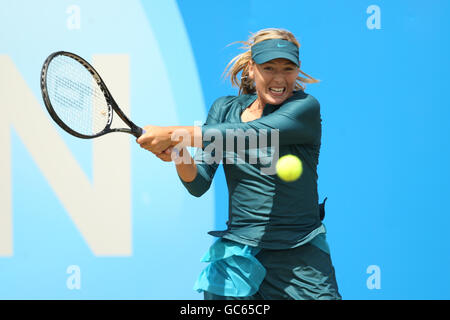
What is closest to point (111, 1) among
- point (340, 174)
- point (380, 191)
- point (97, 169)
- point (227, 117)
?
point (97, 169)

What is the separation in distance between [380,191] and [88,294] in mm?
1709

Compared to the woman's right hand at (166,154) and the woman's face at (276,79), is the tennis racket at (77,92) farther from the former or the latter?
the woman's face at (276,79)

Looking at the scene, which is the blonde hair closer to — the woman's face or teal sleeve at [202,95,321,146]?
the woman's face

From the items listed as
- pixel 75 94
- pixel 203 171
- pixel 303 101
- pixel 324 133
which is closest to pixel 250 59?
pixel 303 101

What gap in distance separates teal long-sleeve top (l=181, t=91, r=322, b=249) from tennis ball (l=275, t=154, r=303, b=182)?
2 cm

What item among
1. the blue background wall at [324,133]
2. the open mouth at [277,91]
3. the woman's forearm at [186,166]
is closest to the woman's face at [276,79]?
the open mouth at [277,91]

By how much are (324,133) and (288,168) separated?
1189mm

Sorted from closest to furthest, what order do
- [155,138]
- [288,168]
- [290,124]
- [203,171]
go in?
[155,138], [290,124], [288,168], [203,171]

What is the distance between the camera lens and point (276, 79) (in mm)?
1908

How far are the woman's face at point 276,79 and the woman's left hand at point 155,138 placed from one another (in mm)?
423

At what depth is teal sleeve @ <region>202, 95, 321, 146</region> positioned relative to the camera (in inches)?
67.6

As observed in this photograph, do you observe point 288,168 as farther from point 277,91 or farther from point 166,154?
point 166,154

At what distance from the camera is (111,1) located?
Answer: 3.03 m

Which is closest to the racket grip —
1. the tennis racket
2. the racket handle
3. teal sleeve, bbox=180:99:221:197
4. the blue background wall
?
the racket handle
